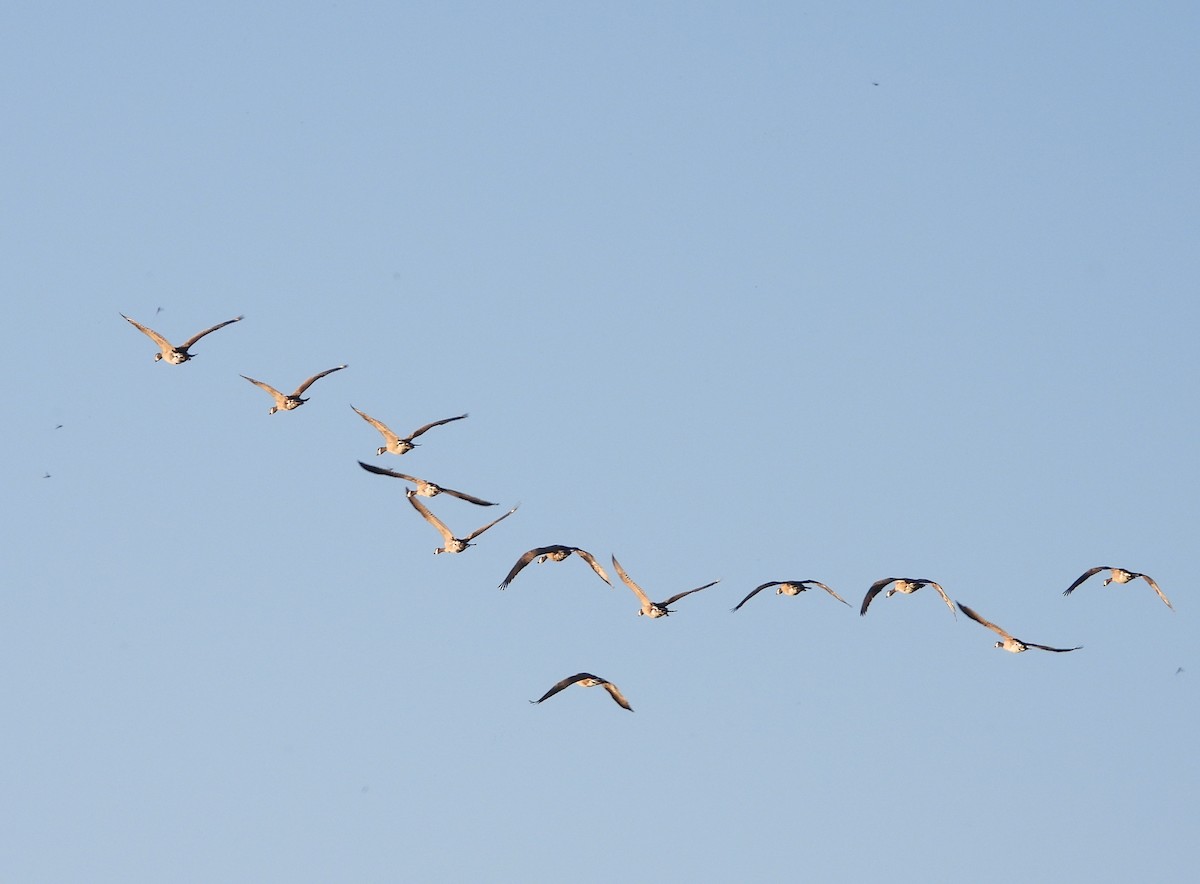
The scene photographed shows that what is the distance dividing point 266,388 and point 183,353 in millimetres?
2652

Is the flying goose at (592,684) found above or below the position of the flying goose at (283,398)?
below

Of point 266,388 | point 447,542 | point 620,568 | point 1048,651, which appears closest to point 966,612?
point 1048,651

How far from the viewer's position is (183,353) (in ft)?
241

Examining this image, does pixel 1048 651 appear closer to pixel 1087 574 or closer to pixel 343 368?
pixel 1087 574

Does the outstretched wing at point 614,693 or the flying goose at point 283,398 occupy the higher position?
the flying goose at point 283,398

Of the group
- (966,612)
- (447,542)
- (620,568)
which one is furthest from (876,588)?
(447,542)

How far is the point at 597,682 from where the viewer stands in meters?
67.5

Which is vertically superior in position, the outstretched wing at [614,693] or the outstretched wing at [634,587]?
the outstretched wing at [634,587]

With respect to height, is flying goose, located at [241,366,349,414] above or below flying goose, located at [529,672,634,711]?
above

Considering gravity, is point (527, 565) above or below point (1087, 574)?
below

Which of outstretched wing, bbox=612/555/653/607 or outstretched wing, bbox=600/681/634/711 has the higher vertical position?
outstretched wing, bbox=612/555/653/607

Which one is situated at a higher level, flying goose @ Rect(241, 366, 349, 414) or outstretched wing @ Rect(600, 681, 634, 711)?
flying goose @ Rect(241, 366, 349, 414)

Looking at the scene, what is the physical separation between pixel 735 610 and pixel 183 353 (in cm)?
1759

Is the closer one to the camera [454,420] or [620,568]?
[454,420]
